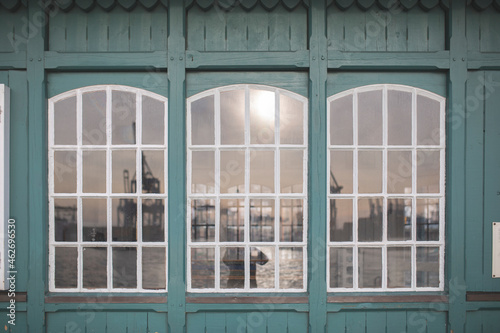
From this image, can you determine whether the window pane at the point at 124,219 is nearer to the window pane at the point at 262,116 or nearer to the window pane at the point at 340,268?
the window pane at the point at 262,116

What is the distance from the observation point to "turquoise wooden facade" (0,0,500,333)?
4027 mm

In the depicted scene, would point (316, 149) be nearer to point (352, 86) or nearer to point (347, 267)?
point (352, 86)

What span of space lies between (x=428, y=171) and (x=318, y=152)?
119 centimetres

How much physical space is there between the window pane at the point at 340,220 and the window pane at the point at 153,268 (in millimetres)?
1790

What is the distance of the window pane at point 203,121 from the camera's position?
4129mm

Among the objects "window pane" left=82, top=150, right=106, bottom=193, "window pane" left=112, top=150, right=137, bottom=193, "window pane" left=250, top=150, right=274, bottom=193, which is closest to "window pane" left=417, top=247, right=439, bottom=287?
"window pane" left=250, top=150, right=274, bottom=193

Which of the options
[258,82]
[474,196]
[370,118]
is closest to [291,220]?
[370,118]

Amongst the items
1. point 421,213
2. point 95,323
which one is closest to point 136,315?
point 95,323

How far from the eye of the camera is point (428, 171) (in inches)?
163

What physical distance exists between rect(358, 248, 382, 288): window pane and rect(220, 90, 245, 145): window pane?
1.74 meters

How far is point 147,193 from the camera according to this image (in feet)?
13.5

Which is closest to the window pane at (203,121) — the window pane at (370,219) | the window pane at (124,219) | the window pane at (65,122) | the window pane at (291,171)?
the window pane at (291,171)

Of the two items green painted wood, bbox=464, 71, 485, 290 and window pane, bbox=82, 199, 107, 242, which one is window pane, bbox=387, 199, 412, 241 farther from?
window pane, bbox=82, 199, 107, 242

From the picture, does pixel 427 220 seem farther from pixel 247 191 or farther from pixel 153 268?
pixel 153 268
